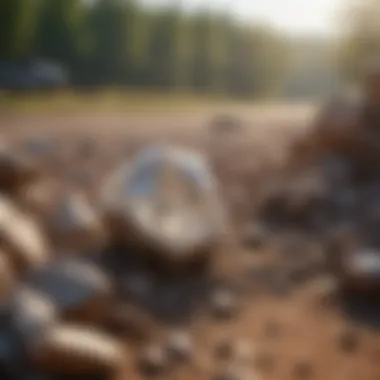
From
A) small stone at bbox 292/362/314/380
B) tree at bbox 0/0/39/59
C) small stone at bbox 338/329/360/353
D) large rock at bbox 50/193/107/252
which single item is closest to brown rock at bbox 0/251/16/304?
large rock at bbox 50/193/107/252

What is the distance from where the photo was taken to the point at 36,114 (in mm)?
10797

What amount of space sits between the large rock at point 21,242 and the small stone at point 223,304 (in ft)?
2.80

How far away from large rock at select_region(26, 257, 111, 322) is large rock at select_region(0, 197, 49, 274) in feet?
1.07

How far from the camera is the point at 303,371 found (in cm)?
326

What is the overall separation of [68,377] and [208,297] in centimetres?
105

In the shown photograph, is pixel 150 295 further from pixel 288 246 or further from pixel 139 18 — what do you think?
pixel 139 18

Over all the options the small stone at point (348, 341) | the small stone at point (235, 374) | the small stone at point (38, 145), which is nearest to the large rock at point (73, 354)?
the small stone at point (235, 374)

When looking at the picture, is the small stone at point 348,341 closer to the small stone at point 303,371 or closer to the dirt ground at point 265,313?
the dirt ground at point 265,313

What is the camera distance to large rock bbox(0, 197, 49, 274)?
3939 millimetres

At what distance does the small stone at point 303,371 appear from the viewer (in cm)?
322

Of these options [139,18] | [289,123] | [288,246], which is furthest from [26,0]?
[288,246]

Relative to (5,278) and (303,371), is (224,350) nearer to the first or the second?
(303,371)

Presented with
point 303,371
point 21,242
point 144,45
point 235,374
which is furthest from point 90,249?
point 144,45

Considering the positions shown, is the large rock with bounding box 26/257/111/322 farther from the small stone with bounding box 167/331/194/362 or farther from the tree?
the tree
